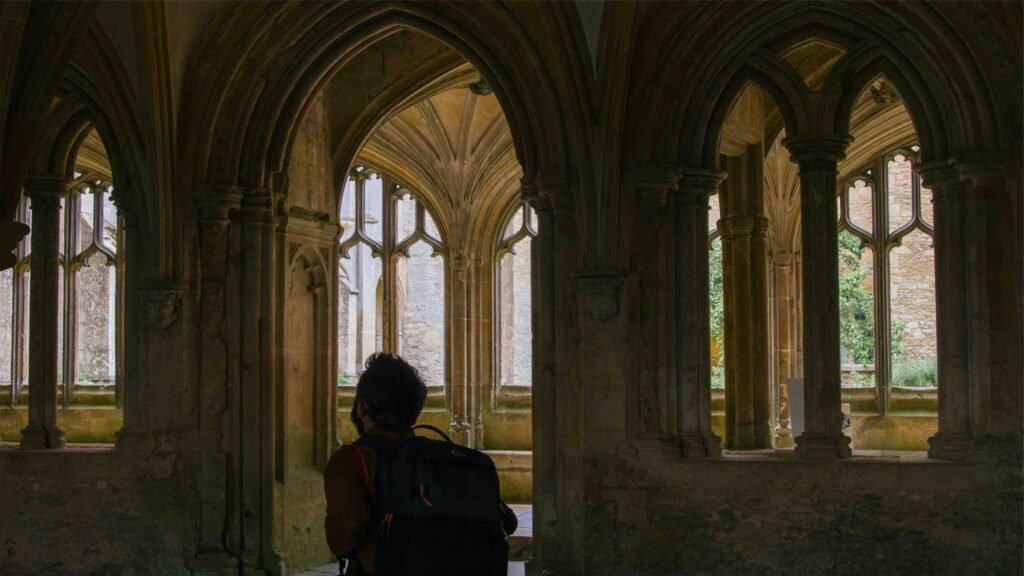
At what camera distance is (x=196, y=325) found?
31.2 feet

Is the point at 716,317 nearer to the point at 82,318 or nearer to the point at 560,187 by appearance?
the point at 82,318

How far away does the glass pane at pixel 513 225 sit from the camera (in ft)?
52.9

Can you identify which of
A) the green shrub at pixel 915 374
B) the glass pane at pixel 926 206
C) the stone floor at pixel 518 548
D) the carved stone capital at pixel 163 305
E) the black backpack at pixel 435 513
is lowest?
the stone floor at pixel 518 548

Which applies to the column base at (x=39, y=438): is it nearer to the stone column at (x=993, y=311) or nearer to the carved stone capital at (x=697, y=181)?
the carved stone capital at (x=697, y=181)

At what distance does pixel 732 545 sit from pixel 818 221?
2241 millimetres

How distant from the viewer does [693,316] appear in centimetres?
880

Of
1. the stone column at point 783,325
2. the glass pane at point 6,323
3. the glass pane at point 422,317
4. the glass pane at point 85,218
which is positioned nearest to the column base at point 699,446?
the stone column at point 783,325

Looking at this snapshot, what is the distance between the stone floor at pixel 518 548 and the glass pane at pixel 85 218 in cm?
→ 653

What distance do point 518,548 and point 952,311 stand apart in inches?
183

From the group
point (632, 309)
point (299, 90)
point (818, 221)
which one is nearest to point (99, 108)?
point (299, 90)

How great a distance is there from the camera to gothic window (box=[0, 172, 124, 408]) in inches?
611

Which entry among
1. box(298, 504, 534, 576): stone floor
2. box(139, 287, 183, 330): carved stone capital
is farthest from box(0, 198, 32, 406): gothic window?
box(139, 287, 183, 330): carved stone capital

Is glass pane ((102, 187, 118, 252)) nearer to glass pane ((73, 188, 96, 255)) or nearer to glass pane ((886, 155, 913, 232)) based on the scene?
glass pane ((73, 188, 96, 255))

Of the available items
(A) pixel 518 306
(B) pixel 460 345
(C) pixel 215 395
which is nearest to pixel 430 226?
(A) pixel 518 306
